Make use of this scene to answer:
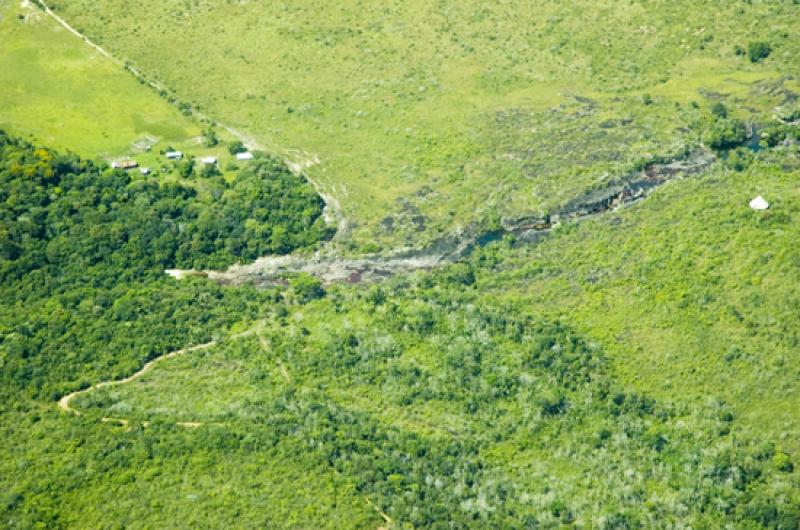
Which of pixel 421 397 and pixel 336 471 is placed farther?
pixel 421 397

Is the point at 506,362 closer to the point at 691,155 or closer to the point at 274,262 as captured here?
the point at 274,262

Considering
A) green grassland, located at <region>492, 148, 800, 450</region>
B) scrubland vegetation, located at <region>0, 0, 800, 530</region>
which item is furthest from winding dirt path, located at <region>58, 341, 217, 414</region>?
green grassland, located at <region>492, 148, 800, 450</region>

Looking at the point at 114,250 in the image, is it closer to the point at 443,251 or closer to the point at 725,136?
the point at 443,251

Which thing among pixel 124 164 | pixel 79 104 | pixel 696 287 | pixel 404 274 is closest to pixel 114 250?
pixel 124 164

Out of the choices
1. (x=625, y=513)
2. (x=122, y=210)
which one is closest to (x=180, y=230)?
(x=122, y=210)

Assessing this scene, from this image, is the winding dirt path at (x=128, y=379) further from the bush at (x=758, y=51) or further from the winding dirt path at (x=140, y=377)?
the bush at (x=758, y=51)

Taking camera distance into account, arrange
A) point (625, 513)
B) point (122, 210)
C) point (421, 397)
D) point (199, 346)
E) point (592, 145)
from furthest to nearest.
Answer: point (592, 145)
point (122, 210)
point (199, 346)
point (421, 397)
point (625, 513)

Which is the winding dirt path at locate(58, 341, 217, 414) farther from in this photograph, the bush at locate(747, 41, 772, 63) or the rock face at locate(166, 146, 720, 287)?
the bush at locate(747, 41, 772, 63)

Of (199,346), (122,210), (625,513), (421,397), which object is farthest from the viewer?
(122,210)
